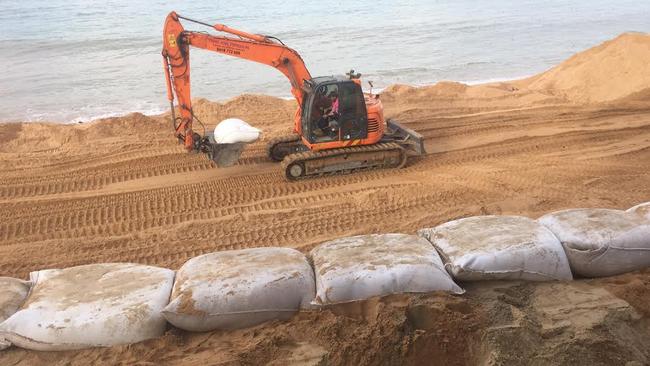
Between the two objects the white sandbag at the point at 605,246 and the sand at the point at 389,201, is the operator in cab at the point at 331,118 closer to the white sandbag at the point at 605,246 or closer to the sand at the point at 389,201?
the sand at the point at 389,201

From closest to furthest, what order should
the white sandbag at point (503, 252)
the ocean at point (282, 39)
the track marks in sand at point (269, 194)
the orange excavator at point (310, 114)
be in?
the white sandbag at point (503, 252), the track marks in sand at point (269, 194), the orange excavator at point (310, 114), the ocean at point (282, 39)

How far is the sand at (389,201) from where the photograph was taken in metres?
4.15

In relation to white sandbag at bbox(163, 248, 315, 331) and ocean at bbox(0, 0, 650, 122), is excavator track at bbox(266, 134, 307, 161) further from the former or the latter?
ocean at bbox(0, 0, 650, 122)

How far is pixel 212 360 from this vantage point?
159 inches

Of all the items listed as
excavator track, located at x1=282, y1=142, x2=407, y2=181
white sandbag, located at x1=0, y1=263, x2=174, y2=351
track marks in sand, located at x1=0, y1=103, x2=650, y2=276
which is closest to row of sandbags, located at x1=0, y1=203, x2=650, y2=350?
white sandbag, located at x1=0, y1=263, x2=174, y2=351

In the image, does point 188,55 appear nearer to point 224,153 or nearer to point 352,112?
point 224,153

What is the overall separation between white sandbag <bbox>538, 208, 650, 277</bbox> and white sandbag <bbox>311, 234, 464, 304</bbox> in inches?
50.7

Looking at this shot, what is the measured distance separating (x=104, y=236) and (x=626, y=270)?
6.31m

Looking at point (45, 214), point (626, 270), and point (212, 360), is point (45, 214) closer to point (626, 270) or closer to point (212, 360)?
point (212, 360)

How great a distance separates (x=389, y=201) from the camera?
8516mm

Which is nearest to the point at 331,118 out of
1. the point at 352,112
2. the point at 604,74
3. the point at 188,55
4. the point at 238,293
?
the point at 352,112

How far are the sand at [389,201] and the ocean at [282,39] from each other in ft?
12.4

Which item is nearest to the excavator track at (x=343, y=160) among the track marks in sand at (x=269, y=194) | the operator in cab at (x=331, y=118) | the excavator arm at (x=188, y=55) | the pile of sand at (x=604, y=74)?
the track marks in sand at (x=269, y=194)

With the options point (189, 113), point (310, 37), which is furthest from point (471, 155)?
point (310, 37)
